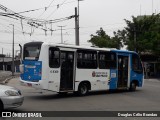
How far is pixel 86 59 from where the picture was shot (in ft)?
62.3

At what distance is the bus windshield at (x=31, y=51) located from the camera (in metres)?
17.2

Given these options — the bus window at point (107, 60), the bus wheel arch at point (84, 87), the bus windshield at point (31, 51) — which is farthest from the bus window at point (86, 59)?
the bus windshield at point (31, 51)

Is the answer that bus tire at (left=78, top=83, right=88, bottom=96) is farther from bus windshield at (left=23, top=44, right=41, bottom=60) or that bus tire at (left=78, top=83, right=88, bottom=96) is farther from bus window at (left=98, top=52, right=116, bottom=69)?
bus windshield at (left=23, top=44, right=41, bottom=60)

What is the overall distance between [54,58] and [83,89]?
2834mm

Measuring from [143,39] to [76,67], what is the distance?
1296 inches

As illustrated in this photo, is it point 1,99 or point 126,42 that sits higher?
point 126,42

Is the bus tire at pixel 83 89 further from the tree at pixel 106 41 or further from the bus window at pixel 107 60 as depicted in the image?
the tree at pixel 106 41

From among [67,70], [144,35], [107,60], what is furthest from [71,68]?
[144,35]

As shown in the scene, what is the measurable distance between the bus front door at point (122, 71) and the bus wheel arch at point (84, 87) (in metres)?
2.84

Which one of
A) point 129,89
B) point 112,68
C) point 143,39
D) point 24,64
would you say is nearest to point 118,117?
point 24,64

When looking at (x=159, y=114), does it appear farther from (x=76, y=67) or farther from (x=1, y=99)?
(x=76, y=67)

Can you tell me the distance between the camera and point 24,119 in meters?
10.5

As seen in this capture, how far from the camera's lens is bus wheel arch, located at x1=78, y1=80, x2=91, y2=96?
18.6 meters

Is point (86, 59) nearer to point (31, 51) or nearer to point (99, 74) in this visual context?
point (99, 74)
